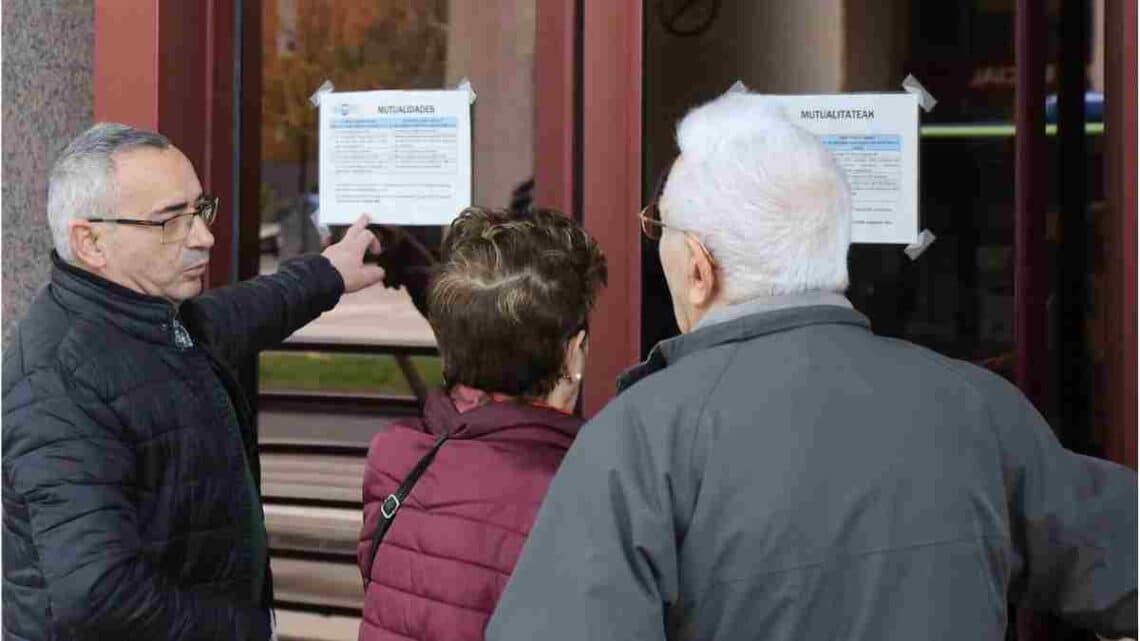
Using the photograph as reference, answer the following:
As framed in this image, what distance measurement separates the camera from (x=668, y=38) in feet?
8.98

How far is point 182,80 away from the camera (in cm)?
303

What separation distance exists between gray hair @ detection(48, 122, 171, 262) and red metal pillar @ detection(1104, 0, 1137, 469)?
5.39 feet

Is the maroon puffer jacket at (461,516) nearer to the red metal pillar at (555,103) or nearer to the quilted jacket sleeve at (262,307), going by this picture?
the quilted jacket sleeve at (262,307)

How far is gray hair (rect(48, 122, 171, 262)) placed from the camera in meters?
2.24

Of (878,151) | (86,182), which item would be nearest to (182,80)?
(86,182)

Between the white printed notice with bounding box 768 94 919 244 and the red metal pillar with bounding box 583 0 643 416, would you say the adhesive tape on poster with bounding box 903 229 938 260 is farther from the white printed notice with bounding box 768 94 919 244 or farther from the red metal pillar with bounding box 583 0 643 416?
the red metal pillar with bounding box 583 0 643 416

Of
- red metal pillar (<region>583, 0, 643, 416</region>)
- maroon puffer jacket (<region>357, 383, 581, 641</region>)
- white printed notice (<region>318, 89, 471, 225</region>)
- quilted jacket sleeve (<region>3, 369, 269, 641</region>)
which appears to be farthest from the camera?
white printed notice (<region>318, 89, 471, 225</region>)

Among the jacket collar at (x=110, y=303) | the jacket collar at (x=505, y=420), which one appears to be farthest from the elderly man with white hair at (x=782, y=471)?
the jacket collar at (x=110, y=303)

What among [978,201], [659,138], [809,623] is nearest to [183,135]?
[659,138]

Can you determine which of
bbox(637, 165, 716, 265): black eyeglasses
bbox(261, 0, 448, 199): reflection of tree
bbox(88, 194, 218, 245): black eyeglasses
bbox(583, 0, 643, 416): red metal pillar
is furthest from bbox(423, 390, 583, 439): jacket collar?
bbox(261, 0, 448, 199): reflection of tree

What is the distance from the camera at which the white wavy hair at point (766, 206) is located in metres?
1.55

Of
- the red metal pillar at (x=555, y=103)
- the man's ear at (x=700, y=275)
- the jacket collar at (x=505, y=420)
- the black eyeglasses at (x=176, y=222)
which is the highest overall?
the red metal pillar at (x=555, y=103)

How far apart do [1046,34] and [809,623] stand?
1.56m

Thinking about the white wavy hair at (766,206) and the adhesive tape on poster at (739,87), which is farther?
the adhesive tape on poster at (739,87)
